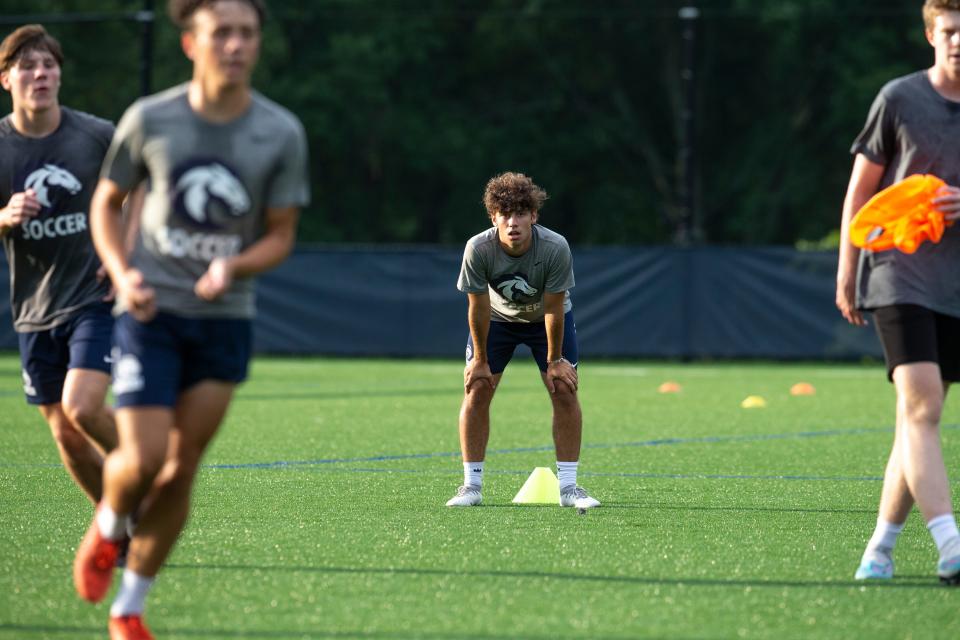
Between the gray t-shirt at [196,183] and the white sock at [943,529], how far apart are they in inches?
105

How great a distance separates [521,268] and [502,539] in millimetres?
1834

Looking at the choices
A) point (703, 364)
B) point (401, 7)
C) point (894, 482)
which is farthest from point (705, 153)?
point (894, 482)

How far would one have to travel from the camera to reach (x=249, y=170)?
4992 millimetres

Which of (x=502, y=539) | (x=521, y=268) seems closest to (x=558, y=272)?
(x=521, y=268)

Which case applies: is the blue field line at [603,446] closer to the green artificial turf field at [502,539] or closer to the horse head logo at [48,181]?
the green artificial turf field at [502,539]

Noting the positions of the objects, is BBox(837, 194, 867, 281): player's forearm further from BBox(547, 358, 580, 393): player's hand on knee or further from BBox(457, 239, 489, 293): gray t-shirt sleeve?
BBox(457, 239, 489, 293): gray t-shirt sleeve

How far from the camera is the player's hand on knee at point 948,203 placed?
5789mm

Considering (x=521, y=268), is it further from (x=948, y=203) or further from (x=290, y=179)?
(x=290, y=179)

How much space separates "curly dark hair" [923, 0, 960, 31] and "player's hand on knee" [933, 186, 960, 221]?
62 cm

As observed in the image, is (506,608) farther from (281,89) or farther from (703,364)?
(281,89)

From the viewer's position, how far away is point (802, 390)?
18.4m

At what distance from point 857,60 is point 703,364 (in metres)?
14.7

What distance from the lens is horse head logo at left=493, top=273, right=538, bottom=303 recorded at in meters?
8.63

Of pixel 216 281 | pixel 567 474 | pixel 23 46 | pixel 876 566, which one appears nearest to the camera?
pixel 216 281
